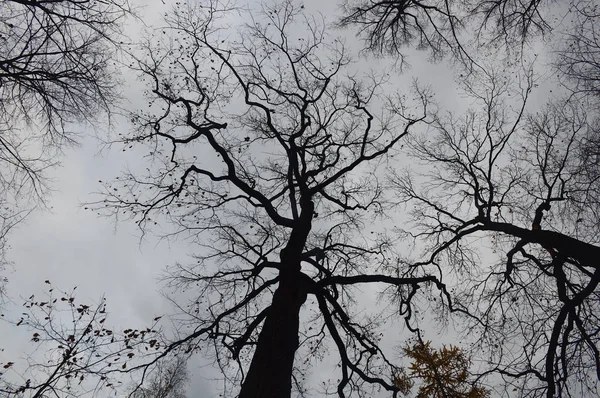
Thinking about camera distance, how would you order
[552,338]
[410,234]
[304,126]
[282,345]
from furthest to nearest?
[410,234], [304,126], [552,338], [282,345]

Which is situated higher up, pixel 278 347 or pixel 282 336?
pixel 282 336

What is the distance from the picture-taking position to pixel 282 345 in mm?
5250

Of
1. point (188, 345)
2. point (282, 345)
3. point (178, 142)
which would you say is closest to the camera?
point (282, 345)

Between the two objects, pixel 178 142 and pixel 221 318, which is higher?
pixel 178 142

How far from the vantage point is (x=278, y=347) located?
17.1ft

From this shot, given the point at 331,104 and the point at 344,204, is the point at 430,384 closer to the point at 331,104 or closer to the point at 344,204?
the point at 344,204

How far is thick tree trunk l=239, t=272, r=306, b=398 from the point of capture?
475 centimetres

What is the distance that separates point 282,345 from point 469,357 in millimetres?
4350

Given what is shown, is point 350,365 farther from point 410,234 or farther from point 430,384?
point 430,384

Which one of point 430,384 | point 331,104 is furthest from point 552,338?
point 430,384

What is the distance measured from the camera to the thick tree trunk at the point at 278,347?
15.6 ft

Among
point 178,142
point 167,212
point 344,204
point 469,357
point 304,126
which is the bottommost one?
point 469,357

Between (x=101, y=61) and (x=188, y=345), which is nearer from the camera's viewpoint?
(x=101, y=61)

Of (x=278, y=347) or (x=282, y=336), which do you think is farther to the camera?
(x=282, y=336)
